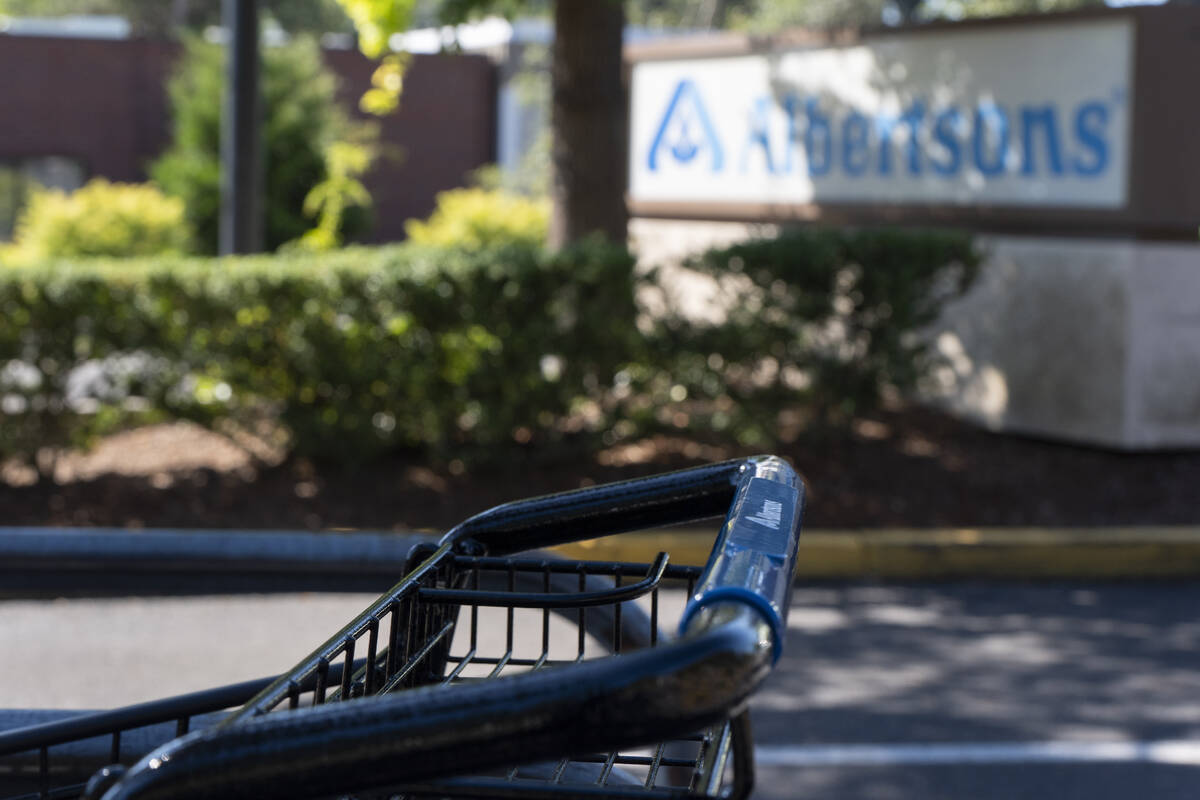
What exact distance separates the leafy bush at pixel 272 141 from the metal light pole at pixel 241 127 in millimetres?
11101

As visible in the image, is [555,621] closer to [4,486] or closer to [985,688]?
[985,688]

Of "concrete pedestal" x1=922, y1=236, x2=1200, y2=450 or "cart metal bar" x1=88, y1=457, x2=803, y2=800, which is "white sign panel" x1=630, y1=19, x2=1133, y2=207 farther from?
"cart metal bar" x1=88, y1=457, x2=803, y2=800

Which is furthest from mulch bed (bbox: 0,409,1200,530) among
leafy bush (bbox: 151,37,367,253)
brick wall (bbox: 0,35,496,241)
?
brick wall (bbox: 0,35,496,241)

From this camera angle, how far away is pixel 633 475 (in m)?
8.13

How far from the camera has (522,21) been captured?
2942 cm

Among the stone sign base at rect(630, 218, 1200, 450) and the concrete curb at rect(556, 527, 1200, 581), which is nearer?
the concrete curb at rect(556, 527, 1200, 581)

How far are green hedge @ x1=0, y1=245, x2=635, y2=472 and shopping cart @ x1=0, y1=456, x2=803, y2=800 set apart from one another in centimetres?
633

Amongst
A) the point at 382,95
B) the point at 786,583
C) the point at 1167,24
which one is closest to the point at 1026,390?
the point at 1167,24

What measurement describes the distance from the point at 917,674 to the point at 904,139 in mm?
5243

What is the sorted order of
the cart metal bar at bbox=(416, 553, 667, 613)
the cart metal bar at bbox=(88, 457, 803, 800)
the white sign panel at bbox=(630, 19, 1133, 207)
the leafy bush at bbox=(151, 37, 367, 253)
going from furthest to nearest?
the leafy bush at bbox=(151, 37, 367, 253)
the white sign panel at bbox=(630, 19, 1133, 207)
the cart metal bar at bbox=(416, 553, 667, 613)
the cart metal bar at bbox=(88, 457, 803, 800)

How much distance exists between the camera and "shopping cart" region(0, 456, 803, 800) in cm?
84

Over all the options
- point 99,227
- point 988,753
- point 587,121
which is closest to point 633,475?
point 587,121

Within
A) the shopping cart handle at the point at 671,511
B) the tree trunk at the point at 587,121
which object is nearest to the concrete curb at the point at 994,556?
the tree trunk at the point at 587,121

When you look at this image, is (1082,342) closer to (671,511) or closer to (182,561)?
(182,561)
